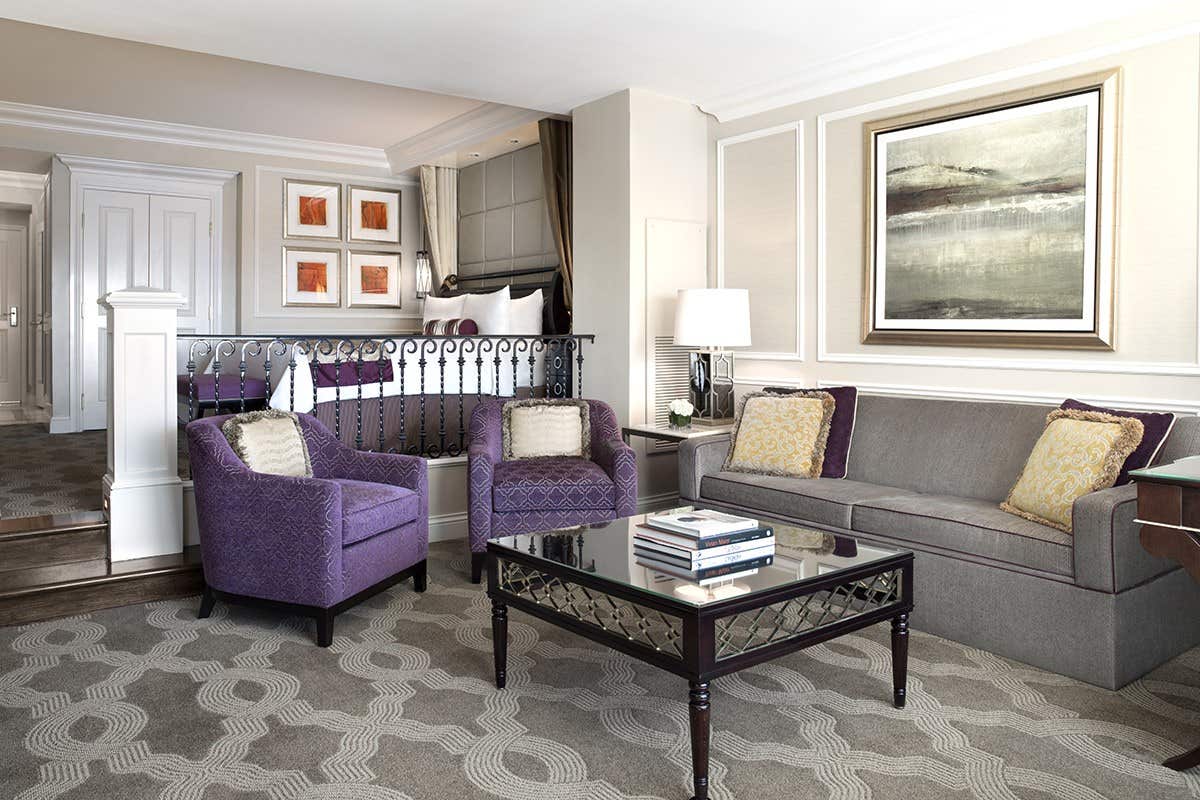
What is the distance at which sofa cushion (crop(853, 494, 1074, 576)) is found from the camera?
3.01 metres

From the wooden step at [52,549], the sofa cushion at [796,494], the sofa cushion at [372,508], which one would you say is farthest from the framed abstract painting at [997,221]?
the wooden step at [52,549]

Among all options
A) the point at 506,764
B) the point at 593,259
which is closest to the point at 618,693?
the point at 506,764

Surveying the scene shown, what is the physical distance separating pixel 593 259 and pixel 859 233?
1569mm

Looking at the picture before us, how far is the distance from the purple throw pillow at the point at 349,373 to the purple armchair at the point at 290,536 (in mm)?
1184

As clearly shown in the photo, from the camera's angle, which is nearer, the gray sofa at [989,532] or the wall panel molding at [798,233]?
the gray sofa at [989,532]

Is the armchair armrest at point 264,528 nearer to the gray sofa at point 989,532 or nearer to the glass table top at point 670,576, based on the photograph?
the glass table top at point 670,576

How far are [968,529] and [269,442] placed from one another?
2.74 metres

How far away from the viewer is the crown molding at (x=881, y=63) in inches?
153

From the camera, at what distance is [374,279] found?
832 centimetres

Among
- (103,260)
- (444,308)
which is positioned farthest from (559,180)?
(103,260)

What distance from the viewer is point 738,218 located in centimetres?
521

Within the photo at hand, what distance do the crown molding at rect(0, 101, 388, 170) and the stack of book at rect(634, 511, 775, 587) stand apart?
6.29m

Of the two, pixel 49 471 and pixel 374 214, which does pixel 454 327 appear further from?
pixel 374 214

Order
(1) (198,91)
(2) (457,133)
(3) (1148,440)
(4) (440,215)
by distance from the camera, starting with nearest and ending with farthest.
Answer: (3) (1148,440), (1) (198,91), (2) (457,133), (4) (440,215)
